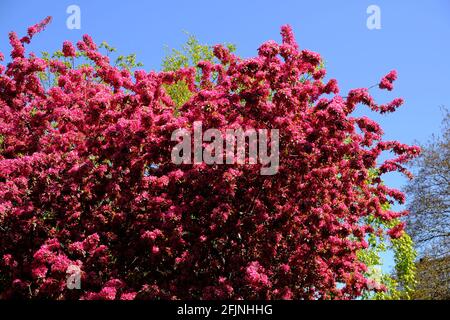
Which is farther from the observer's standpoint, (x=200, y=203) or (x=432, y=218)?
(x=432, y=218)

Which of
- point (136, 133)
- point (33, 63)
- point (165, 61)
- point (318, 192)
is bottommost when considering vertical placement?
point (318, 192)

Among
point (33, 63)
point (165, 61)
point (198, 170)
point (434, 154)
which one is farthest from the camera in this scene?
point (434, 154)

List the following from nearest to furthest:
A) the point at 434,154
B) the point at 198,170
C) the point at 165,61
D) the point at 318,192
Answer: the point at 198,170
the point at 318,192
the point at 165,61
the point at 434,154

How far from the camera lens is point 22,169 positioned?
841 centimetres

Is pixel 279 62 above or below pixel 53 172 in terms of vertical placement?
above

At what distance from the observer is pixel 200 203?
819 centimetres

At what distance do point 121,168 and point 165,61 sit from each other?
571 inches

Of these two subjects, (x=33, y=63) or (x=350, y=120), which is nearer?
(x=350, y=120)

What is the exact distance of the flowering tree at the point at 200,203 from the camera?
7.87 meters

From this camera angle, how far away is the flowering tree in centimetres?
787

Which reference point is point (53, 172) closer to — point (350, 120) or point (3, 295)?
point (3, 295)

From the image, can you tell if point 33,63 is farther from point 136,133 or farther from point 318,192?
point 318,192

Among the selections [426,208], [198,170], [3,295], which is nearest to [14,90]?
[3,295]

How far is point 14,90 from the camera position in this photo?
35.5 ft
